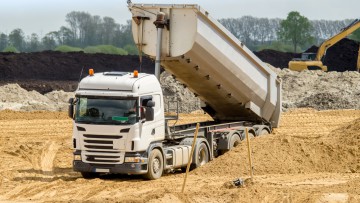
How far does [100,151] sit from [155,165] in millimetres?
1570

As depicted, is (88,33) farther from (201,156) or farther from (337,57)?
(201,156)

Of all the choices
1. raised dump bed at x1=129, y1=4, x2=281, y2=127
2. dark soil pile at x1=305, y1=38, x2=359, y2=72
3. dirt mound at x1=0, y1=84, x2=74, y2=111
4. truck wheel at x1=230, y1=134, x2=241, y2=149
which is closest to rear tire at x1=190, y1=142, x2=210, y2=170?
truck wheel at x1=230, y1=134, x2=241, y2=149

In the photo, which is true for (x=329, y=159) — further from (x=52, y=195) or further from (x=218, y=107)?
(x=52, y=195)

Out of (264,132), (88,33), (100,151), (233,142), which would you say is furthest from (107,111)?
(88,33)

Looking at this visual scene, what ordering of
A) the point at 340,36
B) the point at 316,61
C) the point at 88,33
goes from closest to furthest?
the point at 340,36 < the point at 316,61 < the point at 88,33

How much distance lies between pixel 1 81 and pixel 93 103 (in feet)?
128

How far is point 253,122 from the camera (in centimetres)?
2659

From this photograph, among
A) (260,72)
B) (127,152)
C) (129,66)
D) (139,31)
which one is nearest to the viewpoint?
(127,152)

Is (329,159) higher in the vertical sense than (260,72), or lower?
lower

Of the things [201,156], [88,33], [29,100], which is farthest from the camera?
[88,33]

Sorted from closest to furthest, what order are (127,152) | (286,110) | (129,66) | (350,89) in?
(127,152), (286,110), (350,89), (129,66)

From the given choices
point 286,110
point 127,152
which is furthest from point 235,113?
point 286,110

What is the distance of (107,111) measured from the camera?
20.3 m

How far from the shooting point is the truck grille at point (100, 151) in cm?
2025
